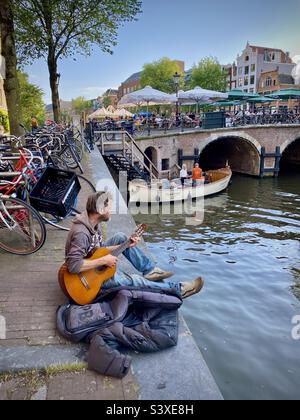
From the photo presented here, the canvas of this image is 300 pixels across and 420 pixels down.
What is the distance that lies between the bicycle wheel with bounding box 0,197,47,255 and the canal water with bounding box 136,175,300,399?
307 cm

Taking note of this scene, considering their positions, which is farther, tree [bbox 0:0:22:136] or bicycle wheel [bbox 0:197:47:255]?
tree [bbox 0:0:22:136]

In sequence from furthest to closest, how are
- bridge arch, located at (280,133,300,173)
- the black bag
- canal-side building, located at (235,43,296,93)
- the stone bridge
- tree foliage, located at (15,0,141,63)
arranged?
canal-side building, located at (235,43,296,93), bridge arch, located at (280,133,300,173), the stone bridge, tree foliage, located at (15,0,141,63), the black bag

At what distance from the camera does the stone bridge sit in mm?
23828

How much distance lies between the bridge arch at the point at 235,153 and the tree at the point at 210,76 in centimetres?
1874

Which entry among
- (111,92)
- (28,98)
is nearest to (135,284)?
(28,98)

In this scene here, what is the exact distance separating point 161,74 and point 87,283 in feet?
173

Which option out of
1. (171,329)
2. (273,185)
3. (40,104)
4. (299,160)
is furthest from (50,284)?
(40,104)

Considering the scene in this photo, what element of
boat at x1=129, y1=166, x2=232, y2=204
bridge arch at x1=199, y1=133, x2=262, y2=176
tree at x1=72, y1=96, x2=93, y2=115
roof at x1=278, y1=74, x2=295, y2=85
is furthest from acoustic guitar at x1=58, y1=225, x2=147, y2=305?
tree at x1=72, y1=96, x2=93, y2=115

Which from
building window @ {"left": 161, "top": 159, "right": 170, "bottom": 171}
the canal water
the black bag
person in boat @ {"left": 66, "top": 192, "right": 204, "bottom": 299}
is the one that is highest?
person in boat @ {"left": 66, "top": 192, "right": 204, "bottom": 299}

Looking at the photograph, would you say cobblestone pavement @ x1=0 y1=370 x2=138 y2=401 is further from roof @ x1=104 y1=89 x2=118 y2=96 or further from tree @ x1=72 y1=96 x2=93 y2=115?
roof @ x1=104 y1=89 x2=118 y2=96

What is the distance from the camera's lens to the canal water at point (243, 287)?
5.14 metres

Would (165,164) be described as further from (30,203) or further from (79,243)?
(79,243)
